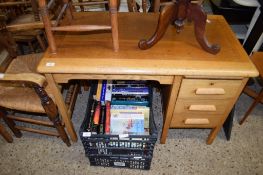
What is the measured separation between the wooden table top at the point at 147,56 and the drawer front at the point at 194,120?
377 millimetres

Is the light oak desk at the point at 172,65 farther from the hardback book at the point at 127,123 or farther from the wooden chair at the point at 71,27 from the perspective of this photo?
the hardback book at the point at 127,123

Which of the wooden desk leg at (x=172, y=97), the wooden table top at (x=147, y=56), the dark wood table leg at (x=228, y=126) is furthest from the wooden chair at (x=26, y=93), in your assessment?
the dark wood table leg at (x=228, y=126)

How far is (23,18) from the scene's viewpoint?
2.06 m

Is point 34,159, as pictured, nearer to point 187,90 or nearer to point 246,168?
point 187,90

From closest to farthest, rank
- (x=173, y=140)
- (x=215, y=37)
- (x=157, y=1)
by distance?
(x=215, y=37)
(x=157, y=1)
(x=173, y=140)

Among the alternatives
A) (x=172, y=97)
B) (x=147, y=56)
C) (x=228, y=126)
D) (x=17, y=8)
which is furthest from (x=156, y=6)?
(x=17, y=8)

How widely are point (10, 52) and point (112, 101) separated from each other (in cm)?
81

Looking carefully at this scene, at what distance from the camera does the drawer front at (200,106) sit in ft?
3.92

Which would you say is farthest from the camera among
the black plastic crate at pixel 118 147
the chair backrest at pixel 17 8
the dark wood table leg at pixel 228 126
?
the chair backrest at pixel 17 8

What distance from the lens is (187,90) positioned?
112 centimetres

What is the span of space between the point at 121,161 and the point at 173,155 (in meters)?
0.39

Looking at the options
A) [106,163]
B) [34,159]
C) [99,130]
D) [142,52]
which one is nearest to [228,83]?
[142,52]

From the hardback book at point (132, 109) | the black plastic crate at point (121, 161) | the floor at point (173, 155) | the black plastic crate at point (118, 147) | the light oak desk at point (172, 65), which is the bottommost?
the floor at point (173, 155)

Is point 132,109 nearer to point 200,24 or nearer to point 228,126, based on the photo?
point 200,24
